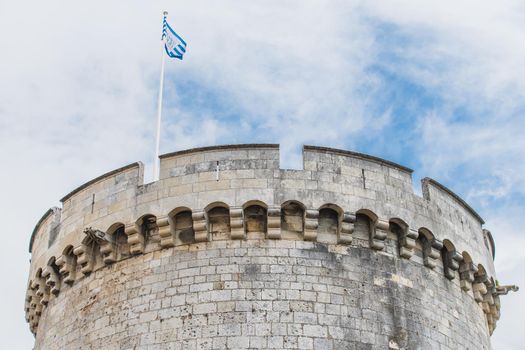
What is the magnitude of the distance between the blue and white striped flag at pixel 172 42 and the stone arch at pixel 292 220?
6.63 m

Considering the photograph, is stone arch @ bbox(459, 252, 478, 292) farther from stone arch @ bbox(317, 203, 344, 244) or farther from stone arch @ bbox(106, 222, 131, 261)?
stone arch @ bbox(106, 222, 131, 261)

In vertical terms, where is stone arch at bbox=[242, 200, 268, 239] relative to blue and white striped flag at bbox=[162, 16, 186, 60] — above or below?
below

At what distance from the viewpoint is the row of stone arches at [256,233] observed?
45.6ft

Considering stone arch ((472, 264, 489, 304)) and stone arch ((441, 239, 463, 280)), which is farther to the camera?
stone arch ((472, 264, 489, 304))

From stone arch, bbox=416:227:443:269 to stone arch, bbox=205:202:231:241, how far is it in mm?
3195

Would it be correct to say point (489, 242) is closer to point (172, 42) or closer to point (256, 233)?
point (256, 233)

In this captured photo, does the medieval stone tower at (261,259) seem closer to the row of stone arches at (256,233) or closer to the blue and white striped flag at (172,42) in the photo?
the row of stone arches at (256,233)

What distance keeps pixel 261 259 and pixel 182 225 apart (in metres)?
1.44

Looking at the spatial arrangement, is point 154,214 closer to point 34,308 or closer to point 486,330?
point 34,308

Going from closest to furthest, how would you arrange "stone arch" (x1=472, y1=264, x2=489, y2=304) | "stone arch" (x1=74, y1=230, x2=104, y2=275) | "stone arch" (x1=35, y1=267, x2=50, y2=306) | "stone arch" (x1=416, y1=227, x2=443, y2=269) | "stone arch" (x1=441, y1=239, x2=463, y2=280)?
1. "stone arch" (x1=416, y1=227, x2=443, y2=269)
2. "stone arch" (x1=74, y1=230, x2=104, y2=275)
3. "stone arch" (x1=441, y1=239, x2=463, y2=280)
4. "stone arch" (x1=472, y1=264, x2=489, y2=304)
5. "stone arch" (x1=35, y1=267, x2=50, y2=306)

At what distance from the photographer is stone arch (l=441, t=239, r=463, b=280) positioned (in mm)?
15102

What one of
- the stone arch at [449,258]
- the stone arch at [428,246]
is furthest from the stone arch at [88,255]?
the stone arch at [449,258]

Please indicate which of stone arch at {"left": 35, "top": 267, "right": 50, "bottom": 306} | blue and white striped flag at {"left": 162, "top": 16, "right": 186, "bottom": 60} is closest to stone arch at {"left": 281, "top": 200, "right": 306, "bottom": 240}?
stone arch at {"left": 35, "top": 267, "right": 50, "bottom": 306}

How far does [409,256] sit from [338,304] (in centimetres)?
176
